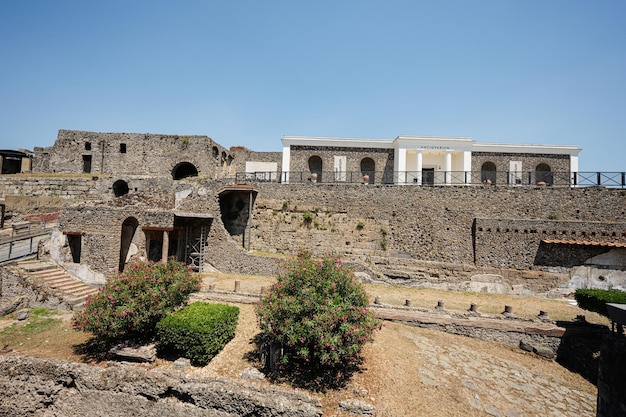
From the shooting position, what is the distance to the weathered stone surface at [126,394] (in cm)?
564

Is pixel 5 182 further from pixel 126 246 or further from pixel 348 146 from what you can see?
pixel 348 146

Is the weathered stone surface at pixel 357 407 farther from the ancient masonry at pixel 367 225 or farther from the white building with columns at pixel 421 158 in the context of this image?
the white building with columns at pixel 421 158

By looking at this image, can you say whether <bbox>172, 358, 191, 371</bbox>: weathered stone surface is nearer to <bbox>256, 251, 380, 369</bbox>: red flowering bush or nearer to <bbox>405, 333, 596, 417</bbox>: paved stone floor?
<bbox>256, 251, 380, 369</bbox>: red flowering bush

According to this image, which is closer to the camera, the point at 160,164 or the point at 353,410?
the point at 353,410

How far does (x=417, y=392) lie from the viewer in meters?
6.93

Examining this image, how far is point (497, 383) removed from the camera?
26.4 ft

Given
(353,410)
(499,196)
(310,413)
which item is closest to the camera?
(310,413)

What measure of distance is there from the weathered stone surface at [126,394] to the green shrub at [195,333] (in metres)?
1.47

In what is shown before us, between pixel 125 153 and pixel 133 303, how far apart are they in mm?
20835

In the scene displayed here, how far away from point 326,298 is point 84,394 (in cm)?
559

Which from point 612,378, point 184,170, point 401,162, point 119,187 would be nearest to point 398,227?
point 401,162

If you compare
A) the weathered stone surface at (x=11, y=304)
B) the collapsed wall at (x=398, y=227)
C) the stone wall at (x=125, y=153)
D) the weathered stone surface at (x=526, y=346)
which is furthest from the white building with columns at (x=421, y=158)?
the weathered stone surface at (x=11, y=304)

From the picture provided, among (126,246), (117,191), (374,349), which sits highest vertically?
(117,191)

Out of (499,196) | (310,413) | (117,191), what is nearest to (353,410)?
(310,413)
